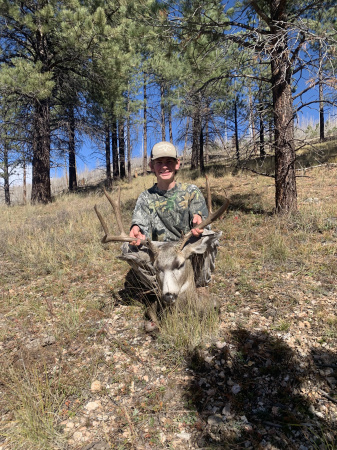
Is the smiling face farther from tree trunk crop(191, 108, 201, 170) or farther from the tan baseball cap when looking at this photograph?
tree trunk crop(191, 108, 201, 170)

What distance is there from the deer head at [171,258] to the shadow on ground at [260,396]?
0.71 meters

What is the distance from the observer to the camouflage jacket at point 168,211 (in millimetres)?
3371

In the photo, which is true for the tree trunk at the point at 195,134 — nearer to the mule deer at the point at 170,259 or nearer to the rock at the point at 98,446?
the mule deer at the point at 170,259

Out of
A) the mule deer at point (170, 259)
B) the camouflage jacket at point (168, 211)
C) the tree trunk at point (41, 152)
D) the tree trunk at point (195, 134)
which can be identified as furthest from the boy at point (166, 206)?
the tree trunk at point (195, 134)

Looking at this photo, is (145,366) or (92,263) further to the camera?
(92,263)

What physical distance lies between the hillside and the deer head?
367 millimetres

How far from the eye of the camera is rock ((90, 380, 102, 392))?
2.37 m

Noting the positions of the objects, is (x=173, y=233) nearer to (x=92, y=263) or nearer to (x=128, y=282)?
(x=128, y=282)

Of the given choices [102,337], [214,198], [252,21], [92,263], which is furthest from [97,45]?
[102,337]

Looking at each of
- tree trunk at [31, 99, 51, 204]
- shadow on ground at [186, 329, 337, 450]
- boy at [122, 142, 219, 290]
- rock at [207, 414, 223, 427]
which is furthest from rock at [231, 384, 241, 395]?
tree trunk at [31, 99, 51, 204]

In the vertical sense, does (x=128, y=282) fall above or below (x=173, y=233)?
below

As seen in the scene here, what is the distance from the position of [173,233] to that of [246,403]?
2017 mm

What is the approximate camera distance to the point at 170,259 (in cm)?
276

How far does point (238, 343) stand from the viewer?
8.91ft
